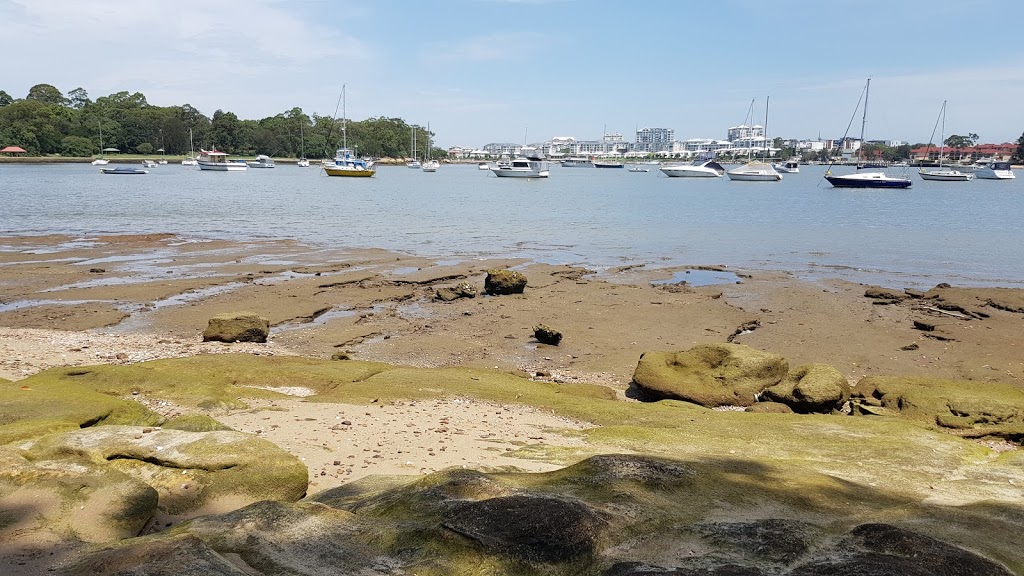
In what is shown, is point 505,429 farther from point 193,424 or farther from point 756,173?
point 756,173

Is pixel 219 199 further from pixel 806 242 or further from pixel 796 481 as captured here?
pixel 796 481

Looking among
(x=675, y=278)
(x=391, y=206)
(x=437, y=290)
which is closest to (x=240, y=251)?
(x=437, y=290)

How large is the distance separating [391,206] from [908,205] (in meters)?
42.8

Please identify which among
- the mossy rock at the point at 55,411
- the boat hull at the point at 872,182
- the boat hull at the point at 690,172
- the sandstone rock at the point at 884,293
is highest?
the boat hull at the point at 690,172

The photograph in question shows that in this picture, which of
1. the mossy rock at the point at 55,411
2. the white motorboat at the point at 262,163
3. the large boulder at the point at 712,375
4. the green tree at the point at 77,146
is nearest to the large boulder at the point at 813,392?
the large boulder at the point at 712,375

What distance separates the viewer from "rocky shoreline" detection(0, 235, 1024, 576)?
378 cm

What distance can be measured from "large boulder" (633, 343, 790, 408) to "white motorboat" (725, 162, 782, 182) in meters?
104

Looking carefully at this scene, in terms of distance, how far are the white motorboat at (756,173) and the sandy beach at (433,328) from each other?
298 ft

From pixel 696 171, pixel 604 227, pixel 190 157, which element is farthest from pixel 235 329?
pixel 190 157

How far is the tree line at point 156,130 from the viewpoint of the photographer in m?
139

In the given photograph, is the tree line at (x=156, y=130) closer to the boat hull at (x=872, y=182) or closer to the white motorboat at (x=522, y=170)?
the white motorboat at (x=522, y=170)

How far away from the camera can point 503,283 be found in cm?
1886

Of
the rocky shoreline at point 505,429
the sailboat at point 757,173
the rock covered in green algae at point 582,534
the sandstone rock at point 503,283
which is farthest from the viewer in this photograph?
the sailboat at point 757,173

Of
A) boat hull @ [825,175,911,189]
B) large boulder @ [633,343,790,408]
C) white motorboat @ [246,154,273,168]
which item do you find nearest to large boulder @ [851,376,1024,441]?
large boulder @ [633,343,790,408]
